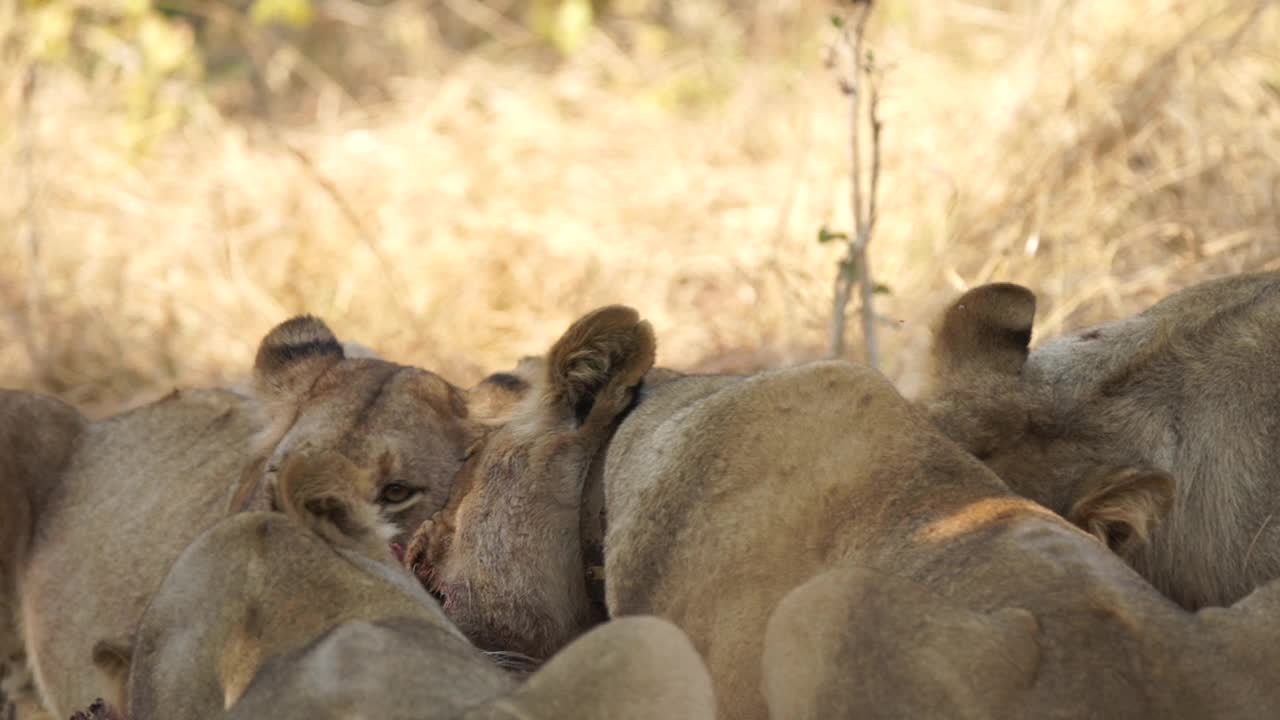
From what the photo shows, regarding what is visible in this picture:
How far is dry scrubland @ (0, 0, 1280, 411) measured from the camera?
21.3 ft

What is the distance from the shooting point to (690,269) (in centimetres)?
740

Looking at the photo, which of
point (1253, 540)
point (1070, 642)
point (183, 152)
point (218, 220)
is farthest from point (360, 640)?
point (183, 152)

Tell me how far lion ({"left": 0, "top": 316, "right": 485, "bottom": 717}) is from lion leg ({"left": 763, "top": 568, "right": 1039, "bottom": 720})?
49.7 inches

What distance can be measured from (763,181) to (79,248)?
292 cm

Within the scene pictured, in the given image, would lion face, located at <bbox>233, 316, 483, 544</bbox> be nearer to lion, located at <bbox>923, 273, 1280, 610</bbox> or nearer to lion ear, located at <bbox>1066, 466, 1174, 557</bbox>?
lion, located at <bbox>923, 273, 1280, 610</bbox>

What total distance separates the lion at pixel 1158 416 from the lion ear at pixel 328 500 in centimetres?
105

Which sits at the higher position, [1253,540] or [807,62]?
[807,62]

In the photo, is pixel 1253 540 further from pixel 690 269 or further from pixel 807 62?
pixel 807 62

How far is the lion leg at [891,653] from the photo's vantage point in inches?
102

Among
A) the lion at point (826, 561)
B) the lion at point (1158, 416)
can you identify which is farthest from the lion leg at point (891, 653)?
the lion at point (1158, 416)

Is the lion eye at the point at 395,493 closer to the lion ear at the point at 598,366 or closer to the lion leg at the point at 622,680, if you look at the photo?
the lion ear at the point at 598,366

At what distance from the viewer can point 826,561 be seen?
302 centimetres

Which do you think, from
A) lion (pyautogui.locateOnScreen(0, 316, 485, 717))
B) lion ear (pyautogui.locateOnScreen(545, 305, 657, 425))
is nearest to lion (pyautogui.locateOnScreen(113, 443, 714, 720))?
lion ear (pyautogui.locateOnScreen(545, 305, 657, 425))

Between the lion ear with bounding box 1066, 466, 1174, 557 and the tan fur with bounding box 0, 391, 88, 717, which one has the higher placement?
the lion ear with bounding box 1066, 466, 1174, 557
